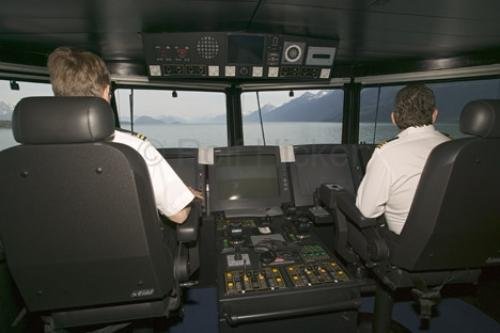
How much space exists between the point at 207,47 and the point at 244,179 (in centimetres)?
95

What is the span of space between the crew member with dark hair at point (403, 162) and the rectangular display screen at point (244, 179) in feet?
2.30

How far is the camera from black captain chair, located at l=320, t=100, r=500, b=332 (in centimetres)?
104

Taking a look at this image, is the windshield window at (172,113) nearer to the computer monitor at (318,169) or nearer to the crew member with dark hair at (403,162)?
the computer monitor at (318,169)

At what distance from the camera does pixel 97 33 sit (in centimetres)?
175

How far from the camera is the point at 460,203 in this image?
1.09 meters

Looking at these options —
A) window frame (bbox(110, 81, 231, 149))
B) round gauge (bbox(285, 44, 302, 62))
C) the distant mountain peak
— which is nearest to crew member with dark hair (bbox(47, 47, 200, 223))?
round gauge (bbox(285, 44, 302, 62))

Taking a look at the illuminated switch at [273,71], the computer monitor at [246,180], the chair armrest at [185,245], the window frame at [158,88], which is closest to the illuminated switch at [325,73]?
the illuminated switch at [273,71]

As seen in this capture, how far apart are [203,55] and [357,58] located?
1.49 meters

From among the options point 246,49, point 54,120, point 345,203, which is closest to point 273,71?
point 246,49

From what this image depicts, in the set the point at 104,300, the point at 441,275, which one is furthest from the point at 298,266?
the point at 104,300

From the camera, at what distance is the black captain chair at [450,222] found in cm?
104

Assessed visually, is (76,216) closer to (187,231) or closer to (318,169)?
(187,231)

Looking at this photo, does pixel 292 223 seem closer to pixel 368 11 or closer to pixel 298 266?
pixel 298 266

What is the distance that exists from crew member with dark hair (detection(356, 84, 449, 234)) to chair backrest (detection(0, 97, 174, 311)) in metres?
0.99
